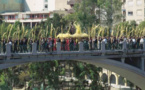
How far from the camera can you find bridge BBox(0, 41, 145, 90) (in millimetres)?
29763

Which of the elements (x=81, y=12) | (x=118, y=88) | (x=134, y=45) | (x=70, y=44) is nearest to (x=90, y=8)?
(x=81, y=12)

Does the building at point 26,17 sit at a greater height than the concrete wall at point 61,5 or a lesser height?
lesser

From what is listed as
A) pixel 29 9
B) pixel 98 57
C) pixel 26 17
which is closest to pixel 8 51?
pixel 98 57

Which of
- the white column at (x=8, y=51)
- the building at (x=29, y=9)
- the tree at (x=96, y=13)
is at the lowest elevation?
the white column at (x=8, y=51)

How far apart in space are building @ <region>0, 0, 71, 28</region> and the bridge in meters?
58.4

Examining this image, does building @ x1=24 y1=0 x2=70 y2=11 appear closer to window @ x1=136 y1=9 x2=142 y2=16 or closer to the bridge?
window @ x1=136 y1=9 x2=142 y2=16

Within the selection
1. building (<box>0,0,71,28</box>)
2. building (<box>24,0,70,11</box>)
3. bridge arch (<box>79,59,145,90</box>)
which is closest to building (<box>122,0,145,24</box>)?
building (<box>0,0,71,28</box>)

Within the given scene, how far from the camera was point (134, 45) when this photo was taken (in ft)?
122

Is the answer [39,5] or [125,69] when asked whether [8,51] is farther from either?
[39,5]

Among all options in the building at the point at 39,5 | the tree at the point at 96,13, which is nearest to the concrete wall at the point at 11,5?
the building at the point at 39,5

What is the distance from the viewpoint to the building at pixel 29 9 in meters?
100

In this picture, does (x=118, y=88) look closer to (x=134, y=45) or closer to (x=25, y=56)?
(x=134, y=45)

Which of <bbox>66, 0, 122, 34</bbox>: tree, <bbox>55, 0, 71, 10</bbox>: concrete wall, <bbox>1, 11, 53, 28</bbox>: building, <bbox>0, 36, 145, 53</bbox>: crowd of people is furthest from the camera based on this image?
<bbox>55, 0, 71, 10</bbox>: concrete wall

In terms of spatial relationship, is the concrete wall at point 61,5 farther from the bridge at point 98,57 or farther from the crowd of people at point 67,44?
the crowd of people at point 67,44
